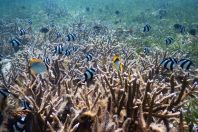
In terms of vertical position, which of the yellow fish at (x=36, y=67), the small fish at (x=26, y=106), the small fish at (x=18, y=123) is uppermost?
the yellow fish at (x=36, y=67)

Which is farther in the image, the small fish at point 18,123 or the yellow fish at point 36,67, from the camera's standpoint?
the yellow fish at point 36,67

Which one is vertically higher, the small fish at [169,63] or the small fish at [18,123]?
the small fish at [169,63]

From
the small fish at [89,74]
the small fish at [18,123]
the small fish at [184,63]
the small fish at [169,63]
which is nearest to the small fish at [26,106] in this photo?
Answer: the small fish at [18,123]

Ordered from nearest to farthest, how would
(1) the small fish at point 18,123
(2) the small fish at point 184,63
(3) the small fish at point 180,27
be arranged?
(1) the small fish at point 18,123 → (2) the small fish at point 184,63 → (3) the small fish at point 180,27

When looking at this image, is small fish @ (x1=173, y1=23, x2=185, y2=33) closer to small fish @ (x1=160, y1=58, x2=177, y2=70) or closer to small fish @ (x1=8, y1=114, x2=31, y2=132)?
small fish @ (x1=160, y1=58, x2=177, y2=70)

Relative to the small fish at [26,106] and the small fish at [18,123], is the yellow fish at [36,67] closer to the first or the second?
the small fish at [26,106]

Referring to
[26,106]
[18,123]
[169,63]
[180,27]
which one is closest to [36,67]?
[26,106]

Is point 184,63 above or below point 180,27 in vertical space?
below

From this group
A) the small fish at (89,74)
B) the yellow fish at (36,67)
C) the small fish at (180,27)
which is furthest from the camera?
the small fish at (180,27)

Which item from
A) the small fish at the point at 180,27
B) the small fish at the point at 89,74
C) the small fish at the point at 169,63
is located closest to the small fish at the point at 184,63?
the small fish at the point at 169,63

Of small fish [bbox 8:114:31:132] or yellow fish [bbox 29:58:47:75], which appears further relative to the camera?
yellow fish [bbox 29:58:47:75]

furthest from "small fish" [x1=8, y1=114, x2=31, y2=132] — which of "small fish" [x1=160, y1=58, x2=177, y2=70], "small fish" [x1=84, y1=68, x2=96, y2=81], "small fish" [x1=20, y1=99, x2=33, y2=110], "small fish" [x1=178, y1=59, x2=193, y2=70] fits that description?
"small fish" [x1=178, y1=59, x2=193, y2=70]

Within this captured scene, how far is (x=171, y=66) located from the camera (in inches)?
280

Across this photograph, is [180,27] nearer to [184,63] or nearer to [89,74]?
[184,63]
